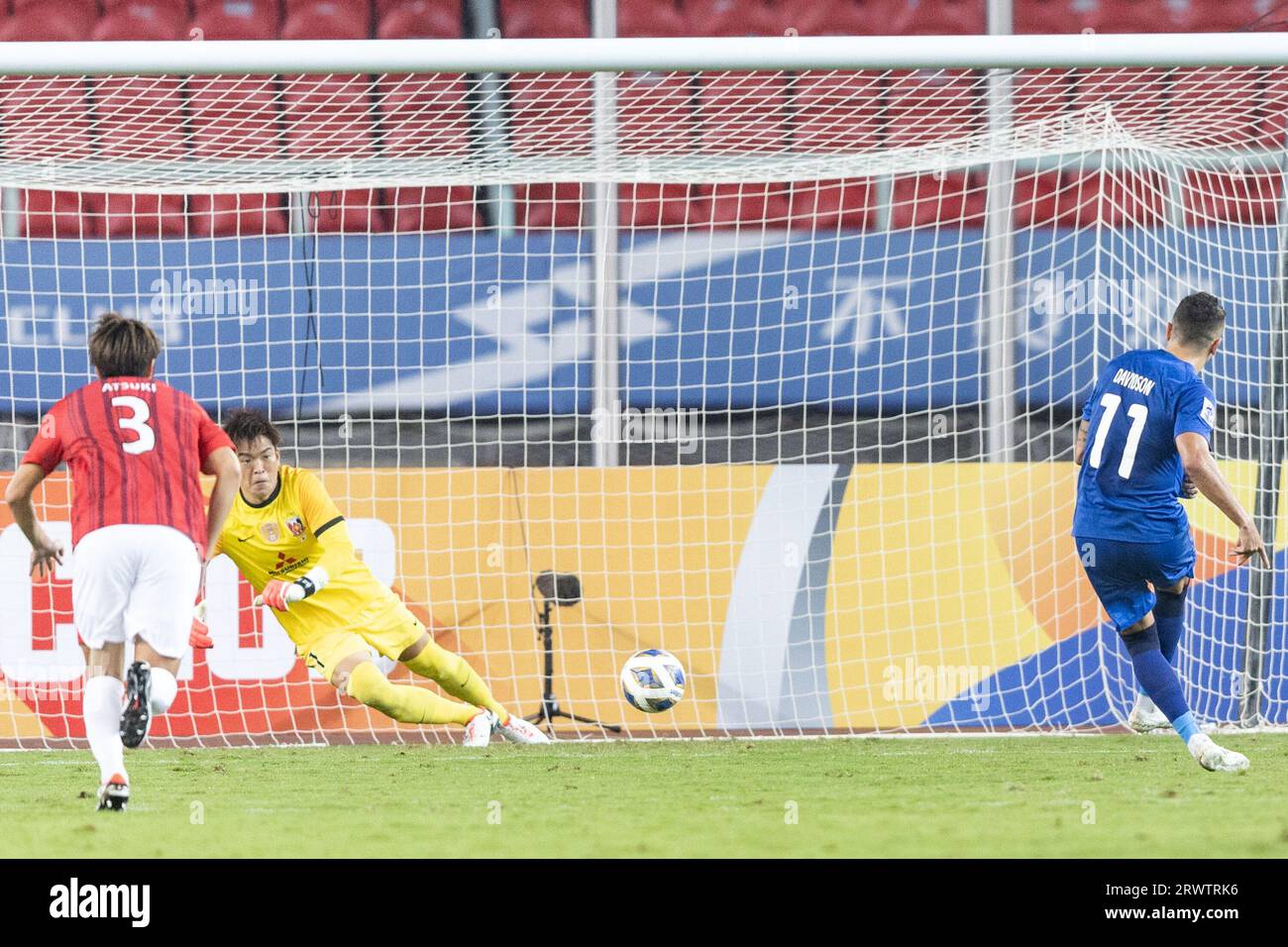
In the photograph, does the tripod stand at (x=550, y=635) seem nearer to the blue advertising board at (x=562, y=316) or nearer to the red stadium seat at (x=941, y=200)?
the blue advertising board at (x=562, y=316)

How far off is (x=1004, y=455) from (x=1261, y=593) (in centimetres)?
156

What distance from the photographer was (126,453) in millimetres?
5422

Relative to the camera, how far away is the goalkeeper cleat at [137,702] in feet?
17.1

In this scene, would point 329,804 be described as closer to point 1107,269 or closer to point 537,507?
point 537,507

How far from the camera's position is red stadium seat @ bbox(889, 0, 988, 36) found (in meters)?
11.5

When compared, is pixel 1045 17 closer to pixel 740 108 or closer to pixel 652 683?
pixel 740 108

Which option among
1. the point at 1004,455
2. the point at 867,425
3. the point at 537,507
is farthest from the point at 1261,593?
the point at 537,507

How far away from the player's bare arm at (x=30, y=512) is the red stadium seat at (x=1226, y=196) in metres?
6.00

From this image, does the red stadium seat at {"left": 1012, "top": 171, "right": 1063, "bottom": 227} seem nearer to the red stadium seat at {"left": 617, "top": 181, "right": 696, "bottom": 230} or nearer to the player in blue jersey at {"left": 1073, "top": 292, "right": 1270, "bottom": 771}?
the red stadium seat at {"left": 617, "top": 181, "right": 696, "bottom": 230}

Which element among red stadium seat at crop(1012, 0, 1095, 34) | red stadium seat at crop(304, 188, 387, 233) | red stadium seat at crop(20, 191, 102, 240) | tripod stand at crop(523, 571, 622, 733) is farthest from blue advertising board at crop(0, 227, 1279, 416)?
red stadium seat at crop(1012, 0, 1095, 34)

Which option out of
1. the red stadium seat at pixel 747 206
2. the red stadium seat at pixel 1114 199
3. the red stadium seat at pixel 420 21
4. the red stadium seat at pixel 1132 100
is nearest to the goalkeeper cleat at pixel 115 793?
the red stadium seat at pixel 1132 100

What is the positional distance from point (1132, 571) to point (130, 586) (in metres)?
3.52

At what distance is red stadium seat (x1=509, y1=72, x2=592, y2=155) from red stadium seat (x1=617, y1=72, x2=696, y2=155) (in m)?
0.21

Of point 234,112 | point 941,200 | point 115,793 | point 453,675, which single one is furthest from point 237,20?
point 115,793
